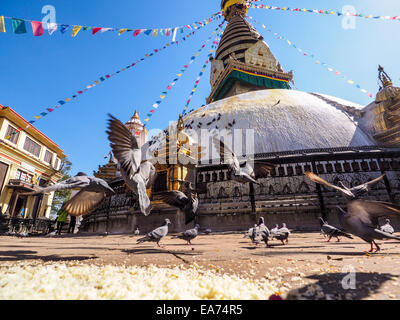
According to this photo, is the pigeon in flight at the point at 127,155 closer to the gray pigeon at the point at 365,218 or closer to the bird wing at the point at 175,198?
the bird wing at the point at 175,198

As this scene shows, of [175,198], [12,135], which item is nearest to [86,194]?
[175,198]

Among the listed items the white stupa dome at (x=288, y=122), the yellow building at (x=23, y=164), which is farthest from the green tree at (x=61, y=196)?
the white stupa dome at (x=288, y=122)

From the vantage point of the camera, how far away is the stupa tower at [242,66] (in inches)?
1006

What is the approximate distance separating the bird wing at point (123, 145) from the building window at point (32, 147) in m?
24.9

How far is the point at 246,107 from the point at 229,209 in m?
9.71

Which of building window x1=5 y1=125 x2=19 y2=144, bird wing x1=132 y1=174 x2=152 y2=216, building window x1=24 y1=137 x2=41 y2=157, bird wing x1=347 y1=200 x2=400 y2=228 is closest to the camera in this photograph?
bird wing x1=347 y1=200 x2=400 y2=228

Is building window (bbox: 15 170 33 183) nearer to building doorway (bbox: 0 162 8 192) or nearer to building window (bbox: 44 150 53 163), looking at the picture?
building doorway (bbox: 0 162 8 192)

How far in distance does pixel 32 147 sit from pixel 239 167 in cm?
2590

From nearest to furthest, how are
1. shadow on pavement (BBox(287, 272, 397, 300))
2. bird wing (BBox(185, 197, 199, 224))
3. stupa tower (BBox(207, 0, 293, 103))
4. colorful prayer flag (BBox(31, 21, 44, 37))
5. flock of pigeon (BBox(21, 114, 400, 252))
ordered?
shadow on pavement (BBox(287, 272, 397, 300))
flock of pigeon (BBox(21, 114, 400, 252))
bird wing (BBox(185, 197, 199, 224))
colorful prayer flag (BBox(31, 21, 44, 37))
stupa tower (BBox(207, 0, 293, 103))

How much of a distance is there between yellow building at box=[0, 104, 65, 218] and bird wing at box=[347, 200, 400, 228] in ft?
66.3

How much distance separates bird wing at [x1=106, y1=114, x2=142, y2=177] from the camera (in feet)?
11.2

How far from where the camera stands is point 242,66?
25.3 metres

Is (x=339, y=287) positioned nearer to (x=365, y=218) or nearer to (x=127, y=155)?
(x=365, y=218)

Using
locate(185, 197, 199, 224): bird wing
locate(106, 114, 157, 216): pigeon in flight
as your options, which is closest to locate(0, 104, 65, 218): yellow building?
locate(185, 197, 199, 224): bird wing
